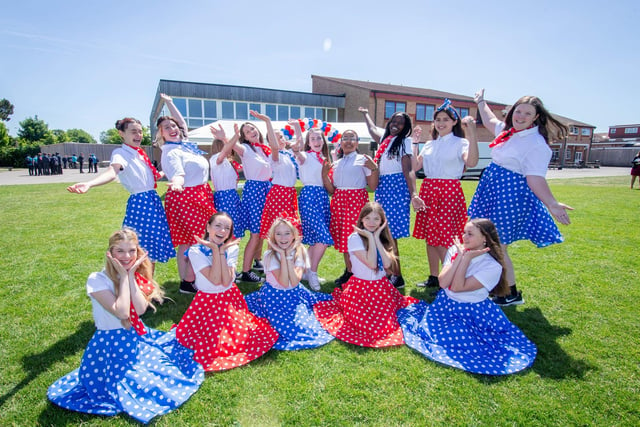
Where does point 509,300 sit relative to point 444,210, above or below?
below

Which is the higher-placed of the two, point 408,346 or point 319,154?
point 319,154

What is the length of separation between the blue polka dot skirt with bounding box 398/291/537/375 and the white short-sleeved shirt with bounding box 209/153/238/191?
264 cm

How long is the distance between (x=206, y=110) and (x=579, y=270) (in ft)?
78.0

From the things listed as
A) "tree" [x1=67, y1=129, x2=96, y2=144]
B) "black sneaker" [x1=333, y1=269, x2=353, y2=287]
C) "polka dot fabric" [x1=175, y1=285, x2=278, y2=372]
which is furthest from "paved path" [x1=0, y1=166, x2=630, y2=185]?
"tree" [x1=67, y1=129, x2=96, y2=144]

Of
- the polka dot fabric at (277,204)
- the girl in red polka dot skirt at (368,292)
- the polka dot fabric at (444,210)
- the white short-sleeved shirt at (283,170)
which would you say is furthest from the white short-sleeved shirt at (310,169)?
the polka dot fabric at (444,210)

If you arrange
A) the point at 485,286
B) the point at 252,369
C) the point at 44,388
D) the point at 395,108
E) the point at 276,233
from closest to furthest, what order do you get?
the point at 44,388 < the point at 252,369 < the point at 485,286 < the point at 276,233 < the point at 395,108

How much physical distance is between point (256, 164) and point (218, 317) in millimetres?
2036

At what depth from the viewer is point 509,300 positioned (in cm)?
399

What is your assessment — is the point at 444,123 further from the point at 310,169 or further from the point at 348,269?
the point at 348,269

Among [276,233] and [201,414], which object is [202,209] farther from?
[201,414]

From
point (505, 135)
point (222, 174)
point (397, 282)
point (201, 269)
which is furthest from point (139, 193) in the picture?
point (505, 135)

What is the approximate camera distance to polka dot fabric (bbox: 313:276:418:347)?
325 cm

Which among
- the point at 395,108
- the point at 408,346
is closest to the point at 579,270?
the point at 408,346

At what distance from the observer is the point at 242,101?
82.5 ft
